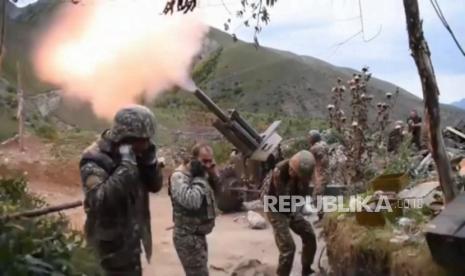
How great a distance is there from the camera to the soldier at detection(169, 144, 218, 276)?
6648mm

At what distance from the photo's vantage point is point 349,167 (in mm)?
12805

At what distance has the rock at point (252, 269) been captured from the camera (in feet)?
32.5

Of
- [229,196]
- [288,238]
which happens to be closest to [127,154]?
[288,238]

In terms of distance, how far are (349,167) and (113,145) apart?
7916 millimetres

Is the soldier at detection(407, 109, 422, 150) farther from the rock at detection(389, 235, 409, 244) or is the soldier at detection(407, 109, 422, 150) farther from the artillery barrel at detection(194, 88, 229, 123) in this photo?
the rock at detection(389, 235, 409, 244)

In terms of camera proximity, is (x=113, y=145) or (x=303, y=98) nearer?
(x=113, y=145)

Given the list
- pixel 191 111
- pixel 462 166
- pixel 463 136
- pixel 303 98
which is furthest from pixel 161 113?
pixel 462 166

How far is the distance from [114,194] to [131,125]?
1.43 ft

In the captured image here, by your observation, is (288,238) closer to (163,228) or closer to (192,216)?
(192,216)

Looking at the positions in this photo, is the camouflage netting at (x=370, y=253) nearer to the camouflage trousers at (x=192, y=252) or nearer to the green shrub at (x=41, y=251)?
the camouflage trousers at (x=192, y=252)

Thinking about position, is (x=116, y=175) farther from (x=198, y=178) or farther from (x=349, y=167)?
(x=349, y=167)

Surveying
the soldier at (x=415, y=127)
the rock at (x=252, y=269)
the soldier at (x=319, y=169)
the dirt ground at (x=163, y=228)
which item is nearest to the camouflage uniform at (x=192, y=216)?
the dirt ground at (x=163, y=228)

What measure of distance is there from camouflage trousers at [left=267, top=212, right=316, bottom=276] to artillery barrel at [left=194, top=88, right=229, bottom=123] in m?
4.10

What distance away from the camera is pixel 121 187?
5.12m
